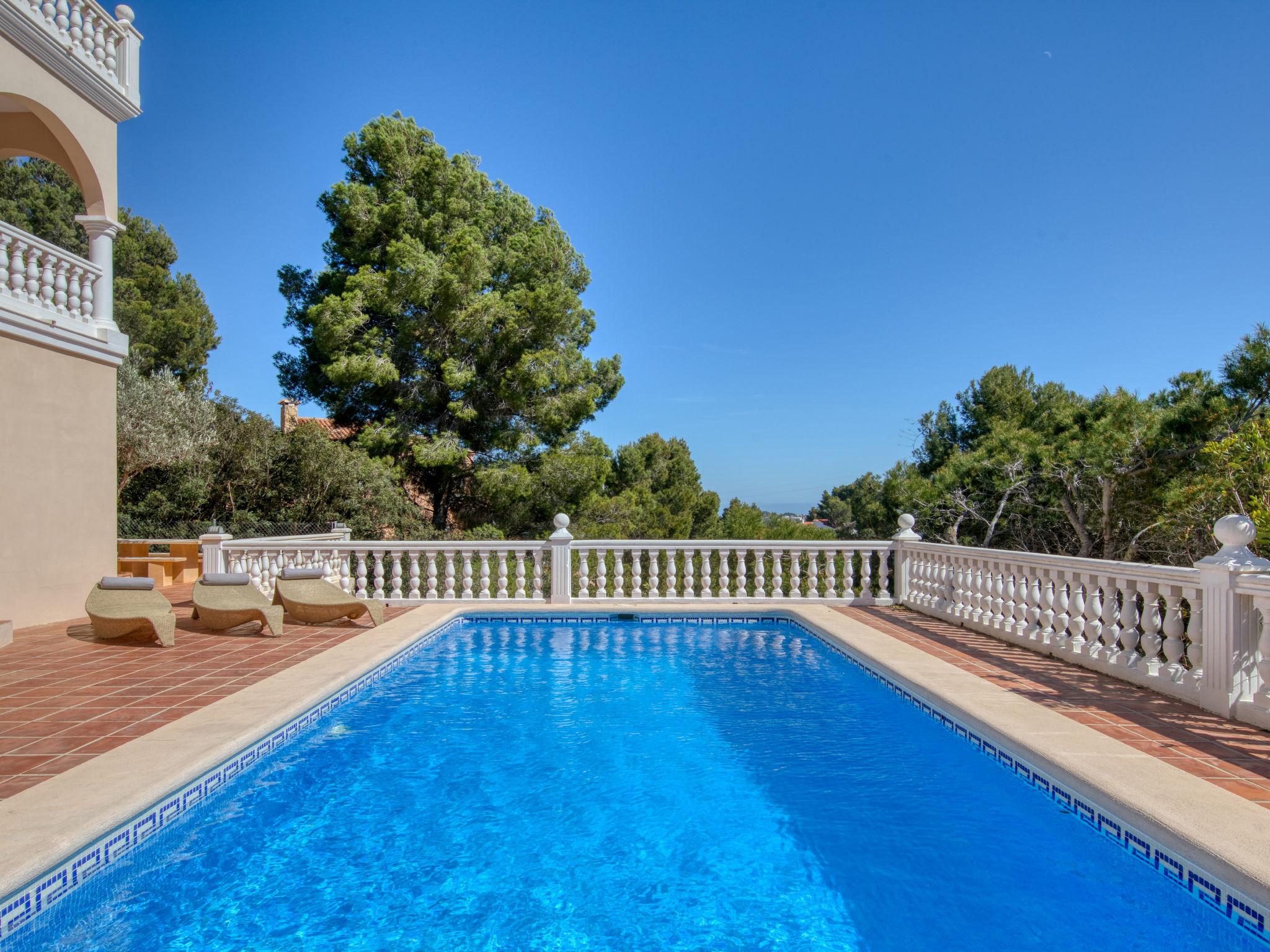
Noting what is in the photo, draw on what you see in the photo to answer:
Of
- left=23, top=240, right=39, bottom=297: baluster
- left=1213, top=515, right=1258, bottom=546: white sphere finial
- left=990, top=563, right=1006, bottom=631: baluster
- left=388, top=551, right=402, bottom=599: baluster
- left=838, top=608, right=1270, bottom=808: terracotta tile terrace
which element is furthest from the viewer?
left=388, top=551, right=402, bottom=599: baluster

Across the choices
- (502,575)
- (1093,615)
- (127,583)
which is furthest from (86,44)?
(1093,615)

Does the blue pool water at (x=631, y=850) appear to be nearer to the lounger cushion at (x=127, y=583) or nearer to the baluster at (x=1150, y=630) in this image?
the baluster at (x=1150, y=630)

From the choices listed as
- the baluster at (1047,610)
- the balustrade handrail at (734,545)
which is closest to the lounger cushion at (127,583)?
the balustrade handrail at (734,545)

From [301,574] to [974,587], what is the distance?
281 inches

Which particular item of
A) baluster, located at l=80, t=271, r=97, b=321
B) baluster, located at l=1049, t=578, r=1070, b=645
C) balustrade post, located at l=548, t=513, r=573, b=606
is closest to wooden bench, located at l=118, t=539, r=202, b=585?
baluster, located at l=80, t=271, r=97, b=321

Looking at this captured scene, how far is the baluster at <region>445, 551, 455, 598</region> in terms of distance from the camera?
9.52 metres

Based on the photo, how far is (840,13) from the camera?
12.5 meters

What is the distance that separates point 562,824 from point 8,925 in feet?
6.99

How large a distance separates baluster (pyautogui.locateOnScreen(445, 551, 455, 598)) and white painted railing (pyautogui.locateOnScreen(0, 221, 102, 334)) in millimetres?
4891

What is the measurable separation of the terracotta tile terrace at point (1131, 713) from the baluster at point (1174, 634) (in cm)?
19

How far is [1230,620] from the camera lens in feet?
13.6

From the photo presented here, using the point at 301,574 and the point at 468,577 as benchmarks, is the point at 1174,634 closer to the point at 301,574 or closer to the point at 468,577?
the point at 468,577

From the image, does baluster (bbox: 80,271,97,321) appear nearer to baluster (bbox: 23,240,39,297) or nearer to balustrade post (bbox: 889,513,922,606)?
baluster (bbox: 23,240,39,297)

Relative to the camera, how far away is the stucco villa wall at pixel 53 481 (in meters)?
7.40
